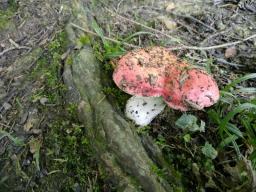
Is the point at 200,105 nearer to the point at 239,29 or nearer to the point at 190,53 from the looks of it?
the point at 190,53

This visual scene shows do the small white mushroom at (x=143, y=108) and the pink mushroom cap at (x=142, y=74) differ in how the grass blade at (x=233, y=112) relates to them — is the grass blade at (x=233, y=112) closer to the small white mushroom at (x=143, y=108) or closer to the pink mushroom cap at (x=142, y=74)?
the small white mushroom at (x=143, y=108)

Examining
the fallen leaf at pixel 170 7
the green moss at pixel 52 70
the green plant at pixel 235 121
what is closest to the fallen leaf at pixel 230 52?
the green plant at pixel 235 121

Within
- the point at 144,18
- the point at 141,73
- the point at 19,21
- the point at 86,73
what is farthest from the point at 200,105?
the point at 19,21

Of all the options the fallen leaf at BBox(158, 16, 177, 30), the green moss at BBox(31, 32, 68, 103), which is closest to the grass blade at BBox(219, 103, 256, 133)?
the green moss at BBox(31, 32, 68, 103)

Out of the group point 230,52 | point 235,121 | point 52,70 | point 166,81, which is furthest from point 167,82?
point 230,52

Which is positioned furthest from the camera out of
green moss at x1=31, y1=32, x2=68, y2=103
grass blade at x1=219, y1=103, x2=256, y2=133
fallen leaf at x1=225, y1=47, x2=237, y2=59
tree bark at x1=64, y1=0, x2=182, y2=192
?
fallen leaf at x1=225, y1=47, x2=237, y2=59

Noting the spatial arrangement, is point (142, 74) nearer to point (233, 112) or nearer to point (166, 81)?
point (166, 81)

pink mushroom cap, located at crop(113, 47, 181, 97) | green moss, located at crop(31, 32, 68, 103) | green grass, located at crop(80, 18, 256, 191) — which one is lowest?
green grass, located at crop(80, 18, 256, 191)

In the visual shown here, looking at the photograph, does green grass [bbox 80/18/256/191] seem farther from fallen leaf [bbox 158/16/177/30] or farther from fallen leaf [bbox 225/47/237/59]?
fallen leaf [bbox 158/16/177/30]
